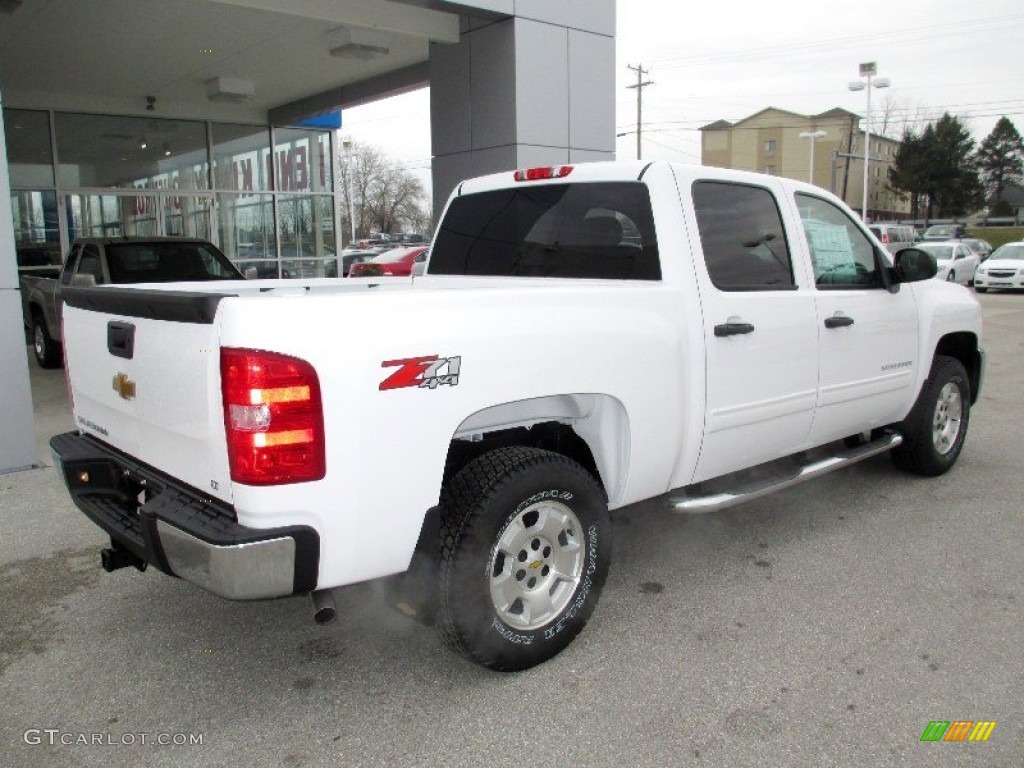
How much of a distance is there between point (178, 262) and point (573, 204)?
7.65 meters

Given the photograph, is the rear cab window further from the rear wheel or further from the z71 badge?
the rear wheel

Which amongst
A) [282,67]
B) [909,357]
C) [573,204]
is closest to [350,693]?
[573,204]

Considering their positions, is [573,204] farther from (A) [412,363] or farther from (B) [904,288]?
(B) [904,288]

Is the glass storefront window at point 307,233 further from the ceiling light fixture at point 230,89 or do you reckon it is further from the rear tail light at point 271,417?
the rear tail light at point 271,417

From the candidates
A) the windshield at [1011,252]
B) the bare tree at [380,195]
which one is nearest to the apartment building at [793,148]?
the bare tree at [380,195]

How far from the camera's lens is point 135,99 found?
1503 centimetres

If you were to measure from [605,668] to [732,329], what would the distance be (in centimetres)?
160

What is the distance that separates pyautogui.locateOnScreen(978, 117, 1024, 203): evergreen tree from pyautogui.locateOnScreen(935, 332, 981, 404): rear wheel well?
11246cm

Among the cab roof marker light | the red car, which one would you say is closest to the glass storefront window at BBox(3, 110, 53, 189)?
the red car

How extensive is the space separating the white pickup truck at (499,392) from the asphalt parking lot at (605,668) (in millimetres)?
359

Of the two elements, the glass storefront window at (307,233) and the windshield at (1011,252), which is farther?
the windshield at (1011,252)

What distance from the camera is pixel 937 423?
5746 millimetres

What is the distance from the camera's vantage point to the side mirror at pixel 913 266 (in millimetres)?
4863

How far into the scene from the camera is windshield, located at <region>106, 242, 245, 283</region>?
396 inches
